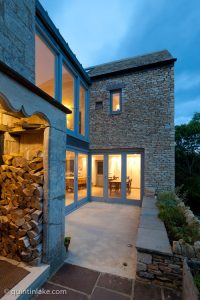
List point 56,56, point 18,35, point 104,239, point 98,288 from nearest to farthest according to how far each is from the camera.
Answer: point 98,288, point 18,35, point 104,239, point 56,56

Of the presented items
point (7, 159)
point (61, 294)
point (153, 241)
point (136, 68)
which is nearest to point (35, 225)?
point (61, 294)

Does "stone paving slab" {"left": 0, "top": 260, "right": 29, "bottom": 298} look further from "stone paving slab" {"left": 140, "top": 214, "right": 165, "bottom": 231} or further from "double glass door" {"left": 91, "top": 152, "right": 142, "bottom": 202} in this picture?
"double glass door" {"left": 91, "top": 152, "right": 142, "bottom": 202}

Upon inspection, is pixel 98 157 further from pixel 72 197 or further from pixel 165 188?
pixel 165 188

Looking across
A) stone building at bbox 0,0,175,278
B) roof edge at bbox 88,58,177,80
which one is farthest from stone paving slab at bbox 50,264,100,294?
roof edge at bbox 88,58,177,80

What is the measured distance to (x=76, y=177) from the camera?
20.9 ft

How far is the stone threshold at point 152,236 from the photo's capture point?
2.47m

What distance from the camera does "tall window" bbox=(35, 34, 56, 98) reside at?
5066 millimetres

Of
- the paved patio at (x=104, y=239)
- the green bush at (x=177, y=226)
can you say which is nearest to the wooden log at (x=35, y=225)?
the paved patio at (x=104, y=239)

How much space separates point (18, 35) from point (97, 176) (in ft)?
19.4

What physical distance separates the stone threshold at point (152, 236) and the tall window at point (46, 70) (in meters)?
4.68

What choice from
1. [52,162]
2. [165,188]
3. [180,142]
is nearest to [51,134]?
[52,162]

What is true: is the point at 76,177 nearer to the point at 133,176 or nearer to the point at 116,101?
the point at 133,176

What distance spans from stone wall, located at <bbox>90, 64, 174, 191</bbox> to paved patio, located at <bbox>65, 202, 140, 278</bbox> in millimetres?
2015

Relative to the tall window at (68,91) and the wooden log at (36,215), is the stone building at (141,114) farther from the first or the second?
the wooden log at (36,215)
